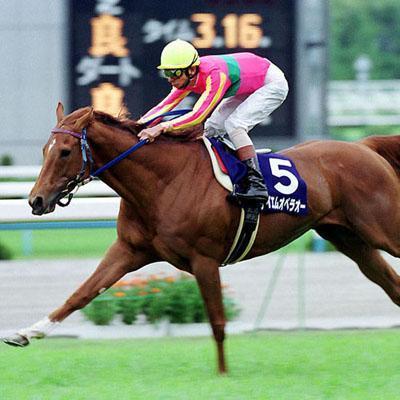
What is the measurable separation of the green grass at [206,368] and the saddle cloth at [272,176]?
0.82 meters

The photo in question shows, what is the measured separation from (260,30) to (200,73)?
16.9 feet

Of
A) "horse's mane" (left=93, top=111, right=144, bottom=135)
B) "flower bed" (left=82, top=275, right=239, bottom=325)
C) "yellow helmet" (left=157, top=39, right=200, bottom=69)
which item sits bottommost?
"flower bed" (left=82, top=275, right=239, bottom=325)

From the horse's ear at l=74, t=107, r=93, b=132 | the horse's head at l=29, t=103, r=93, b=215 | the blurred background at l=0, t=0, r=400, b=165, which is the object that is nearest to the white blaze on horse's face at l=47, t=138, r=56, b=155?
the horse's head at l=29, t=103, r=93, b=215

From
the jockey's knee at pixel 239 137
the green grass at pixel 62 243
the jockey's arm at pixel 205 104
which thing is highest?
the jockey's arm at pixel 205 104

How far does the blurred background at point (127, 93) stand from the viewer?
8930mm

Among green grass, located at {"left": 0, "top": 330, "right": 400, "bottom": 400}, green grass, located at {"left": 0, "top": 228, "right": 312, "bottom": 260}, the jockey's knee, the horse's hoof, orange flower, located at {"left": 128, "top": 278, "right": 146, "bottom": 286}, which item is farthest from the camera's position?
green grass, located at {"left": 0, "top": 228, "right": 312, "bottom": 260}

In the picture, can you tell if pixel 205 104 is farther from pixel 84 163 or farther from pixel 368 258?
pixel 368 258

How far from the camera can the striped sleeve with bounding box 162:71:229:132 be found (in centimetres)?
600

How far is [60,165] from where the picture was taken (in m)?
5.92

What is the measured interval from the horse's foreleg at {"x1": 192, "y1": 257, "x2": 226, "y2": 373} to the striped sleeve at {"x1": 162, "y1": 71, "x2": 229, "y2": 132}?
670mm

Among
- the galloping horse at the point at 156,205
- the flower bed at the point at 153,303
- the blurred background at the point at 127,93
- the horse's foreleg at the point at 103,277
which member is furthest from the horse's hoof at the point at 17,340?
the blurred background at the point at 127,93

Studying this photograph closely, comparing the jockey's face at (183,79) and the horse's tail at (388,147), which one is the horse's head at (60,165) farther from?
the horse's tail at (388,147)

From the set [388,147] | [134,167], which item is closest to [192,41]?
[388,147]

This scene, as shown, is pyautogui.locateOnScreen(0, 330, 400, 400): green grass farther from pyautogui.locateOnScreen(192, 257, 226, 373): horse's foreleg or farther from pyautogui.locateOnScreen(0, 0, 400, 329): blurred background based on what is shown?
pyautogui.locateOnScreen(0, 0, 400, 329): blurred background
